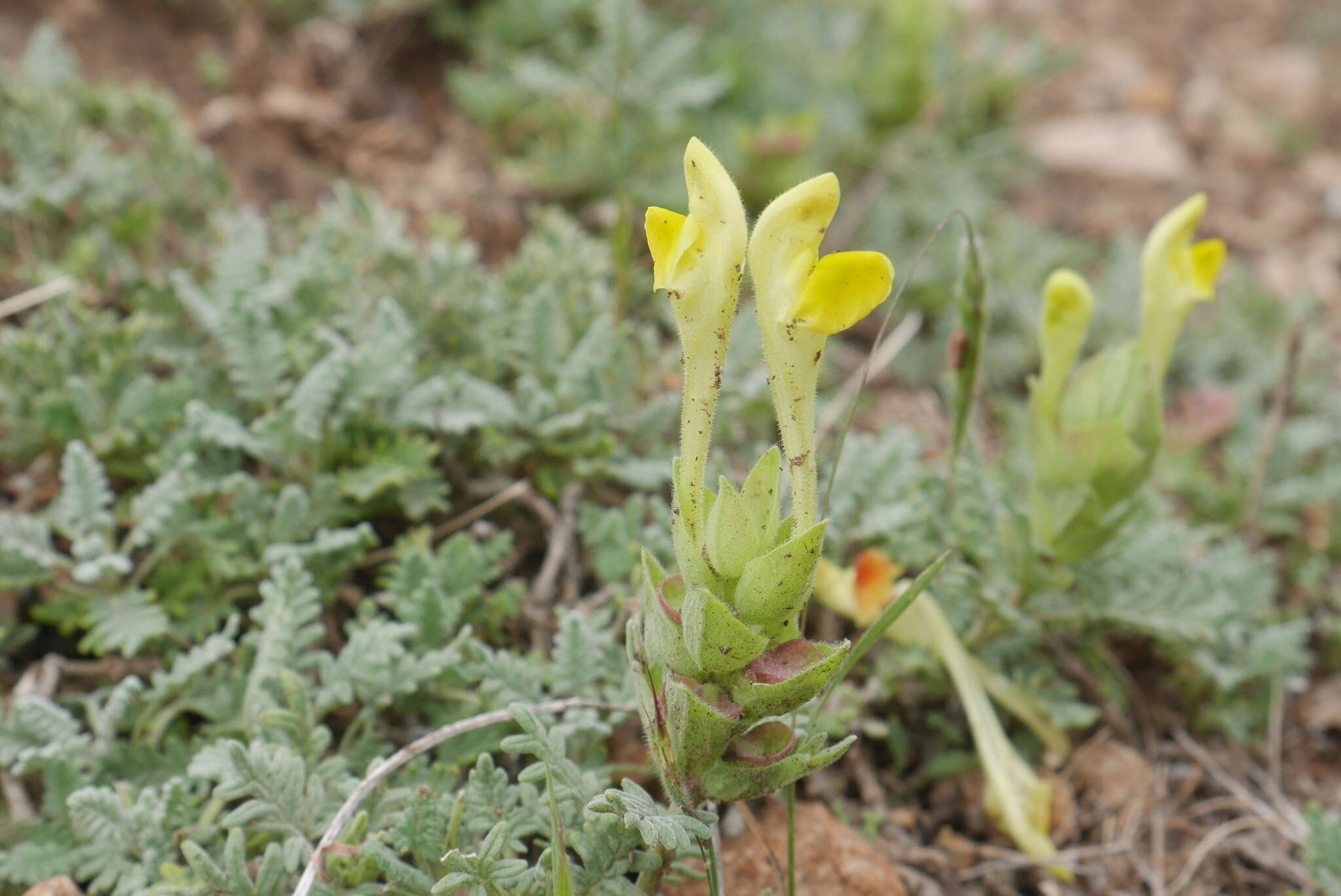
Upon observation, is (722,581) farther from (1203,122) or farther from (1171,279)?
(1203,122)

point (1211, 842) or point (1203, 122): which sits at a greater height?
point (1203, 122)

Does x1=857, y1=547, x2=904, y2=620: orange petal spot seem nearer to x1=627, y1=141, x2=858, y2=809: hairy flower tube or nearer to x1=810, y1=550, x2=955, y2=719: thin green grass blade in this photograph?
x1=810, y1=550, x2=955, y2=719: thin green grass blade

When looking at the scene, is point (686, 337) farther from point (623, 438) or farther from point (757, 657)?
point (623, 438)

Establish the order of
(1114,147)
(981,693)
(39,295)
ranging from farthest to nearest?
(1114,147), (39,295), (981,693)

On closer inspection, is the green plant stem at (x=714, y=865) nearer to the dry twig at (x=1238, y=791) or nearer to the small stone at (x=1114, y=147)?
the dry twig at (x=1238, y=791)

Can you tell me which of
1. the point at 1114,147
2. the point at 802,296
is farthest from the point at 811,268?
the point at 1114,147

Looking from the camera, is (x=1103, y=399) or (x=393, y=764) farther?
(x=1103, y=399)

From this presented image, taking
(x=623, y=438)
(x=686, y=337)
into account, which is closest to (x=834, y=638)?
(x=623, y=438)
